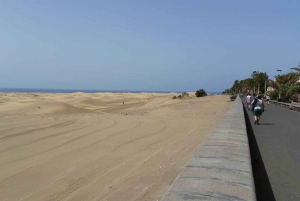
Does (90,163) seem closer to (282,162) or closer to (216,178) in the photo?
(282,162)

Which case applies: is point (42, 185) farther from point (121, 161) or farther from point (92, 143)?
point (92, 143)

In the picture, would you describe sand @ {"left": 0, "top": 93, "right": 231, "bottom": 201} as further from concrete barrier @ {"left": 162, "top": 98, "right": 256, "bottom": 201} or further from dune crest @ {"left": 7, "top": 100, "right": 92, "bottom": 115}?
dune crest @ {"left": 7, "top": 100, "right": 92, "bottom": 115}

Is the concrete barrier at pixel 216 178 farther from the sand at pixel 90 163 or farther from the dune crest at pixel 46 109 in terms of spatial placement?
the dune crest at pixel 46 109

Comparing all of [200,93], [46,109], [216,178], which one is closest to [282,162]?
[216,178]

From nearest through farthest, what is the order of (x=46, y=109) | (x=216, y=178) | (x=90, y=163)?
(x=216, y=178)
(x=90, y=163)
(x=46, y=109)

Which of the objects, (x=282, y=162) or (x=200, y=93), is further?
(x=200, y=93)

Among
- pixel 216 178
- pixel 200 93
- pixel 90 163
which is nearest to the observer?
pixel 216 178

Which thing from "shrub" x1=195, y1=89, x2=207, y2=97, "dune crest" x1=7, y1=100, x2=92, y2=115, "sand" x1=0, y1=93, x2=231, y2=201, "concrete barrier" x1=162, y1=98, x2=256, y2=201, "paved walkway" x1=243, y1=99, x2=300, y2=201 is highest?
"concrete barrier" x1=162, y1=98, x2=256, y2=201

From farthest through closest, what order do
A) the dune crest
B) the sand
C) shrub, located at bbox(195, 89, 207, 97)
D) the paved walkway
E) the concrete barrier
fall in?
shrub, located at bbox(195, 89, 207, 97) < the dune crest < the sand < the paved walkway < the concrete barrier

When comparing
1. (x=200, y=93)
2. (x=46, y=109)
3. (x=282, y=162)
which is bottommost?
(x=46, y=109)

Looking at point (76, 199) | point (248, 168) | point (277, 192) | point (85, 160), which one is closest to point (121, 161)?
point (85, 160)

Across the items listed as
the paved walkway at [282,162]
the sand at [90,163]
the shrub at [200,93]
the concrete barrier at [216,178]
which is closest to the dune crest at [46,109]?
the sand at [90,163]

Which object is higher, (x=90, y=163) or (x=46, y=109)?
(x=90, y=163)

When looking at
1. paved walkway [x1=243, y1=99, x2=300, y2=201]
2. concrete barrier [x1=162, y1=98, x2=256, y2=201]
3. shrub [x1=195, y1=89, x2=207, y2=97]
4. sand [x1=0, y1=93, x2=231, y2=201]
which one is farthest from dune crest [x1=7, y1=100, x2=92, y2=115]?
shrub [x1=195, y1=89, x2=207, y2=97]
